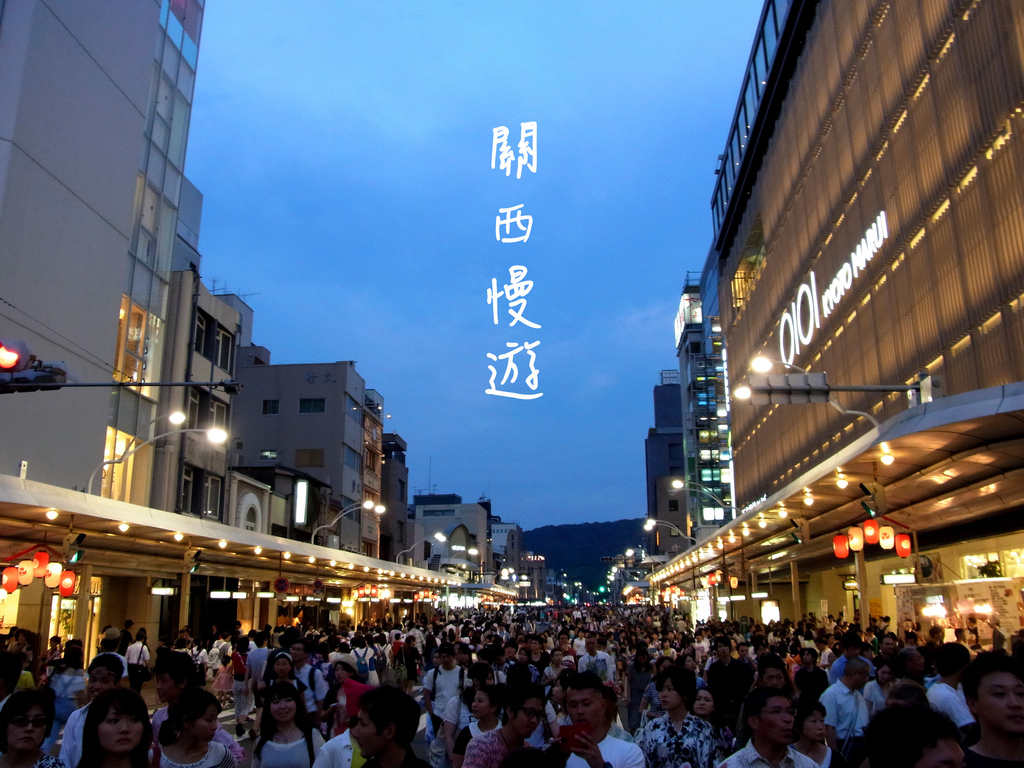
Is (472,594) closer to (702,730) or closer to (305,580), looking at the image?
(305,580)

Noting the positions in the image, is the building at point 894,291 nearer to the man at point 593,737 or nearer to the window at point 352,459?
the man at point 593,737

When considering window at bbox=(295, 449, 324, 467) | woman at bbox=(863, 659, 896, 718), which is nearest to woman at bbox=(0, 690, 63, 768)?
woman at bbox=(863, 659, 896, 718)

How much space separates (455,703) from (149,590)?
2704cm

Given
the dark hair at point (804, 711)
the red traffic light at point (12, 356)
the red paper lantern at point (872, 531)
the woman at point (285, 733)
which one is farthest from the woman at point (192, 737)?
the red paper lantern at point (872, 531)

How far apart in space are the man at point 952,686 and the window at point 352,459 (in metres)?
63.1

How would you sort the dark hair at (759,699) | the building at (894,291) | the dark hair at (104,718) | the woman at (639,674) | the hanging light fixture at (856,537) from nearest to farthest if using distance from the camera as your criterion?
1. the dark hair at (104,718)
2. the dark hair at (759,699)
3. the woman at (639,674)
4. the building at (894,291)
5. the hanging light fixture at (856,537)

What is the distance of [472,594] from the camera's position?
103688 millimetres

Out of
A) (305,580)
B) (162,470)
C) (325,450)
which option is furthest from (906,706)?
(325,450)

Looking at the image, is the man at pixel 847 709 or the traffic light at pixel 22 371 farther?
the traffic light at pixel 22 371

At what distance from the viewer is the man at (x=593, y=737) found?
578 cm

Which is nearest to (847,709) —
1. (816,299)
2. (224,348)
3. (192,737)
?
(192,737)

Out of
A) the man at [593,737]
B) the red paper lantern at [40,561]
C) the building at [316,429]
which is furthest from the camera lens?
the building at [316,429]

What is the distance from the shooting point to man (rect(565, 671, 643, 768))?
19.0 ft

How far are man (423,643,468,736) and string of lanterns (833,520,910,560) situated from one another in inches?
487
